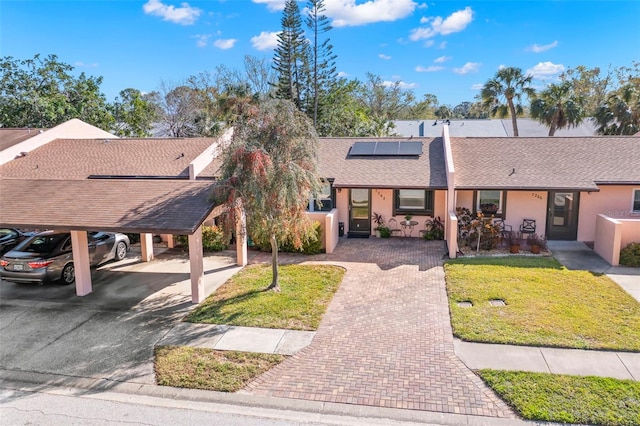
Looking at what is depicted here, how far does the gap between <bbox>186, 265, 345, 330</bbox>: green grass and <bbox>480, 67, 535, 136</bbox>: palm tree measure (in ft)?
92.3

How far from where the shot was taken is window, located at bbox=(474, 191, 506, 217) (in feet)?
57.5

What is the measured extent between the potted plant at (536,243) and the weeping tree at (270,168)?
9.10 metres

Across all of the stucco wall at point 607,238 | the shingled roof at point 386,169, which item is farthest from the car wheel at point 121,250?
the stucco wall at point 607,238

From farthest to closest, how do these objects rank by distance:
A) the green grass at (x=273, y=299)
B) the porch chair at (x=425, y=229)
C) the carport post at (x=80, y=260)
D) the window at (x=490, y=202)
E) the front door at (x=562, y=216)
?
the porch chair at (x=425, y=229), the window at (x=490, y=202), the front door at (x=562, y=216), the carport post at (x=80, y=260), the green grass at (x=273, y=299)

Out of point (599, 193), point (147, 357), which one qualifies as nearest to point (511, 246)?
point (599, 193)

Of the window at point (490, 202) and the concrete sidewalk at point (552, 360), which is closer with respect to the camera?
the concrete sidewalk at point (552, 360)

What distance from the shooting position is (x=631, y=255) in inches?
552

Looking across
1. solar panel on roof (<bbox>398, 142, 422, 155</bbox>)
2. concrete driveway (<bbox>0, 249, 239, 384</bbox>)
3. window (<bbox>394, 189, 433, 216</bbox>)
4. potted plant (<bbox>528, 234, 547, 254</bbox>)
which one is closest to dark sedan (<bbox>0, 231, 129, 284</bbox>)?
concrete driveway (<bbox>0, 249, 239, 384</bbox>)

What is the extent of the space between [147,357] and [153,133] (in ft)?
122

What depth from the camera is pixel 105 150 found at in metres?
21.3

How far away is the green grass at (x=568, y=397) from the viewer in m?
6.72

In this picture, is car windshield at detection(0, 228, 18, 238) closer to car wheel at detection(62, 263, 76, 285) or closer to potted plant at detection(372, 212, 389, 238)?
car wheel at detection(62, 263, 76, 285)

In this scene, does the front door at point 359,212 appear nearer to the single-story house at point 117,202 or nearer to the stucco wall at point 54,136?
the single-story house at point 117,202

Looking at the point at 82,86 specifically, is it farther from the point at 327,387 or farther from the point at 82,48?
the point at 327,387
